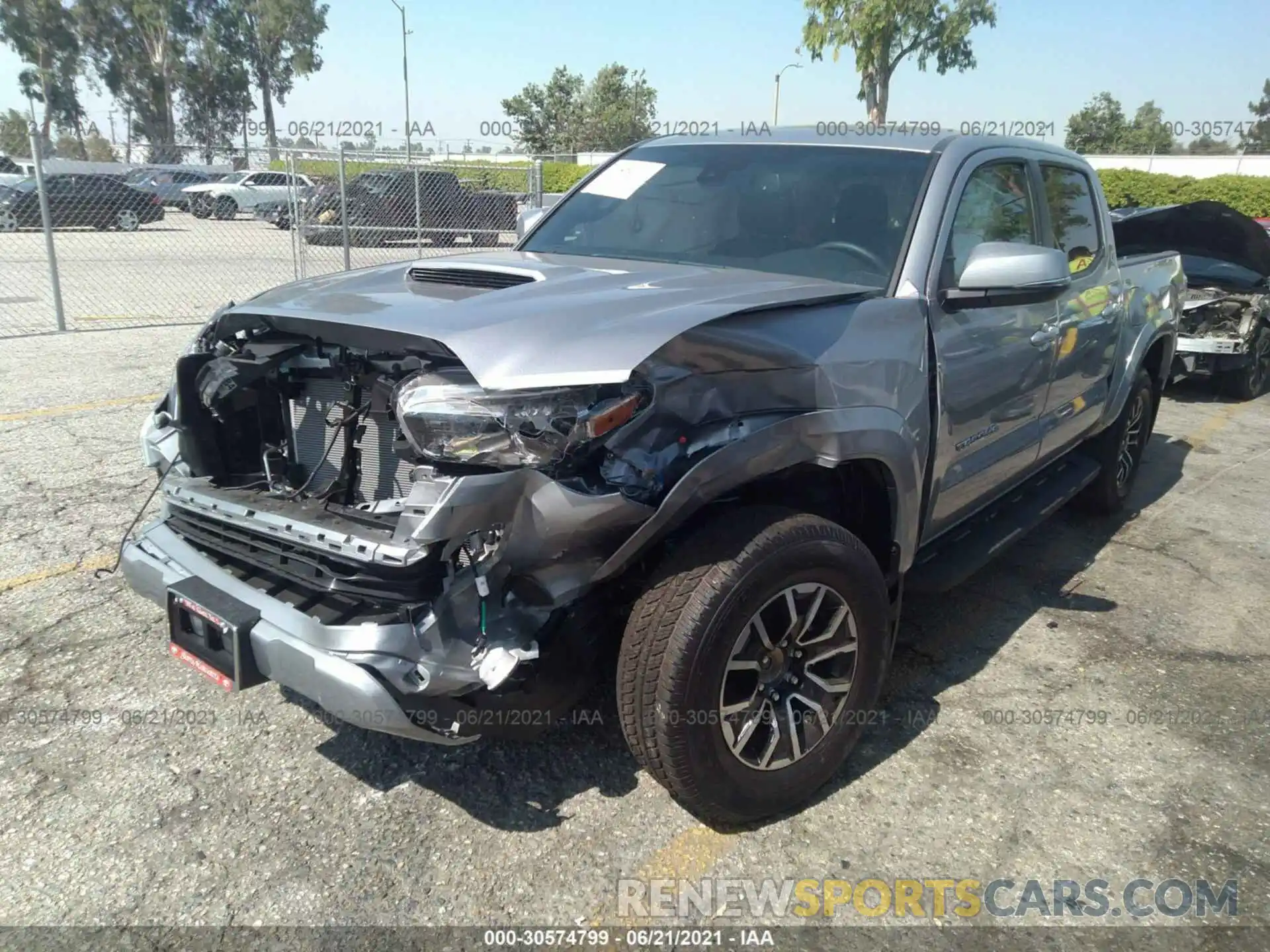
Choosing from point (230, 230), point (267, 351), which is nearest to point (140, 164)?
point (230, 230)

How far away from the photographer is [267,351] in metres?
2.68

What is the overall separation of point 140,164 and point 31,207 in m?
6.27

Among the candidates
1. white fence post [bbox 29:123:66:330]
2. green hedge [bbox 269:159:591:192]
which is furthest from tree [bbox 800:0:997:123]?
white fence post [bbox 29:123:66:330]

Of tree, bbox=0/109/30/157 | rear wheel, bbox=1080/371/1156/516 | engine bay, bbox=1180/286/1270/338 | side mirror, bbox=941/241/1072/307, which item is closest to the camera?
side mirror, bbox=941/241/1072/307

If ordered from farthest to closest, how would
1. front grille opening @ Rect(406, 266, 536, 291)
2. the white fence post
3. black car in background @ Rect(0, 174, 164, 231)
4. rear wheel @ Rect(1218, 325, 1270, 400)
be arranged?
1. black car in background @ Rect(0, 174, 164, 231)
2. the white fence post
3. rear wheel @ Rect(1218, 325, 1270, 400)
4. front grille opening @ Rect(406, 266, 536, 291)

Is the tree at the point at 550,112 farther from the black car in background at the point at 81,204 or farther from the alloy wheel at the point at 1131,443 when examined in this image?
the alloy wheel at the point at 1131,443

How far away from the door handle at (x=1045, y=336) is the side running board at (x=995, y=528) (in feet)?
2.34

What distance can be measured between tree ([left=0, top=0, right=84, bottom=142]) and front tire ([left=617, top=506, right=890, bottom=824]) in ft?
226

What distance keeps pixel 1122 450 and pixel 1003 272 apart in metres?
2.81

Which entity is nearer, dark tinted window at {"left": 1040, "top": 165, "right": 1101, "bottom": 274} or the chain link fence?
dark tinted window at {"left": 1040, "top": 165, "right": 1101, "bottom": 274}

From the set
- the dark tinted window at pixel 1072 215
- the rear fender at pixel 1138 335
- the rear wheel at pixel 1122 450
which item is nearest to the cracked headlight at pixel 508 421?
the dark tinted window at pixel 1072 215

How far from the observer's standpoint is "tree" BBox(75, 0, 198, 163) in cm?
5556

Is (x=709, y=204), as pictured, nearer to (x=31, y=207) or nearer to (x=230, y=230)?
(x=31, y=207)

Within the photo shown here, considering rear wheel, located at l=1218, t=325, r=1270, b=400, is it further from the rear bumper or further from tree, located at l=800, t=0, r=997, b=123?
tree, located at l=800, t=0, r=997, b=123
